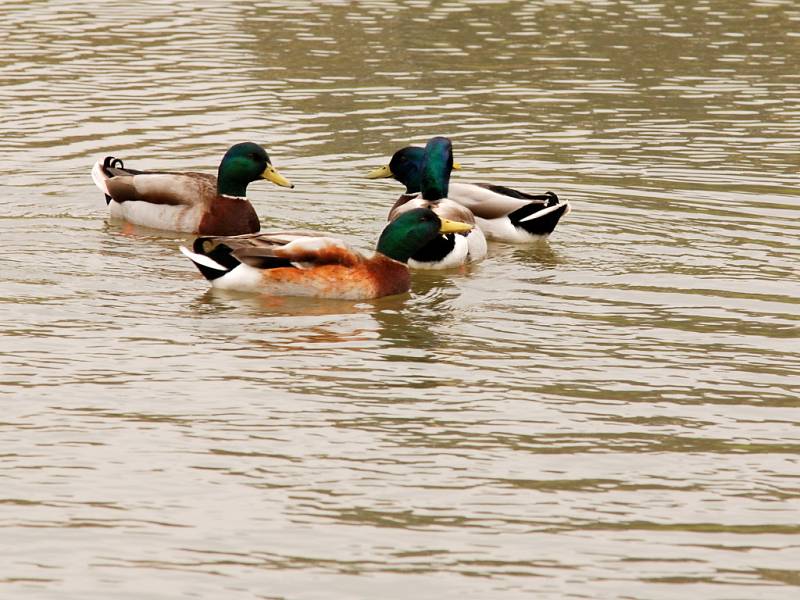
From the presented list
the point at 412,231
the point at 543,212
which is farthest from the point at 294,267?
the point at 543,212

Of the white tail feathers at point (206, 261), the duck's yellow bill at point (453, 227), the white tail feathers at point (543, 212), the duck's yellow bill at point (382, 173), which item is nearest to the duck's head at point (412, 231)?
the duck's yellow bill at point (453, 227)

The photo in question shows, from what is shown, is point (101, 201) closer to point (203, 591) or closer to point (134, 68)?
point (134, 68)

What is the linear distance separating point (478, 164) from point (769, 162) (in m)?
3.05

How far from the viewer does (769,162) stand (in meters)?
17.3

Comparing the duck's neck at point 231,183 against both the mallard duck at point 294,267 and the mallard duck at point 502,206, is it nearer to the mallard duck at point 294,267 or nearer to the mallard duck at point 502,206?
the mallard duck at point 502,206

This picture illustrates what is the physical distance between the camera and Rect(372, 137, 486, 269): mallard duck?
43.8 feet

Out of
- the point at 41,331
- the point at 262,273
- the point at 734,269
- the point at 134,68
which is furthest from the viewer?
the point at 134,68

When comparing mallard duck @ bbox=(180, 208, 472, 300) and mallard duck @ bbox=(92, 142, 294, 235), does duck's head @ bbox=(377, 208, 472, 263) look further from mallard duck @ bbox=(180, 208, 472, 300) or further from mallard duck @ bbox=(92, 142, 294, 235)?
mallard duck @ bbox=(92, 142, 294, 235)

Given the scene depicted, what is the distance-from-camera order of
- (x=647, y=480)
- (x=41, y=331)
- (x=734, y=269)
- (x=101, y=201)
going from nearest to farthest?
(x=647, y=480)
(x=41, y=331)
(x=734, y=269)
(x=101, y=201)

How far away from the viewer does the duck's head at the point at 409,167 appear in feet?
49.9

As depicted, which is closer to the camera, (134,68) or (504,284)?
(504,284)

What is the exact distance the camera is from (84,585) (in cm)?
690

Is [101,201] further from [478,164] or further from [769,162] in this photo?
[769,162]

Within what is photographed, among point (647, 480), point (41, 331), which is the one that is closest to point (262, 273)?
point (41, 331)
